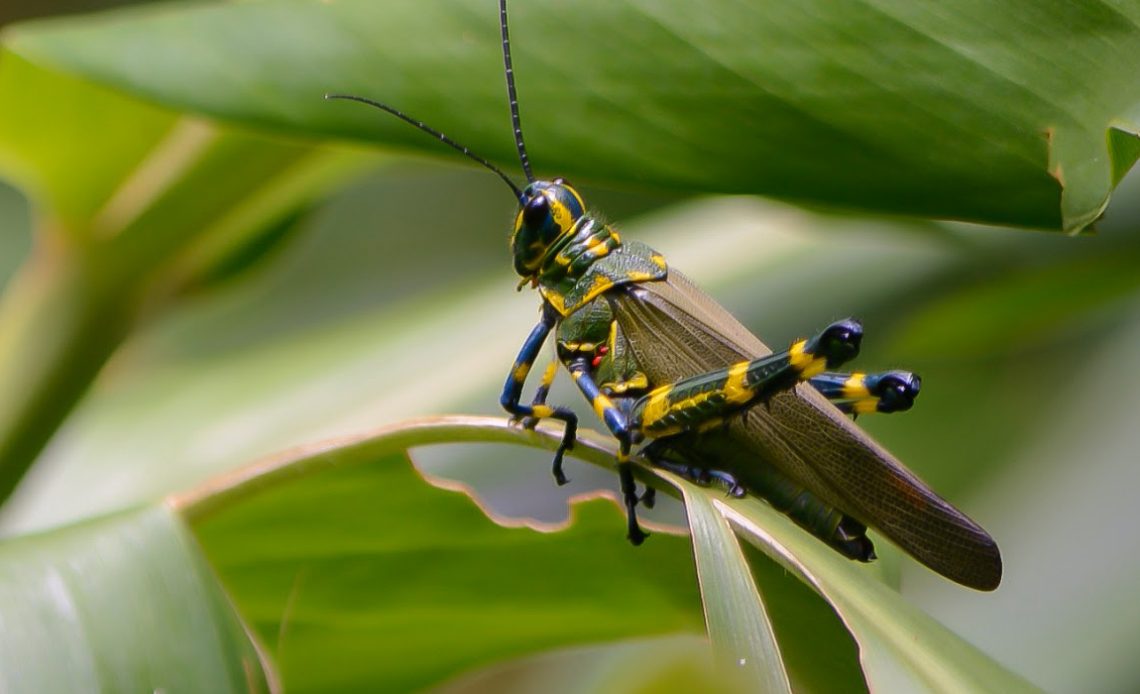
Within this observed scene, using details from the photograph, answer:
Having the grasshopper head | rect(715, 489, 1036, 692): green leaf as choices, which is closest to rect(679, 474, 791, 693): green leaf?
rect(715, 489, 1036, 692): green leaf

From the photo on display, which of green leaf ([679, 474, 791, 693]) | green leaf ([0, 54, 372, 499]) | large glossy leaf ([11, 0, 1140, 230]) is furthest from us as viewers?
green leaf ([0, 54, 372, 499])

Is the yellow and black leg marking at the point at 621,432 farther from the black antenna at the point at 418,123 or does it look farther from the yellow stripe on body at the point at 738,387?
the black antenna at the point at 418,123

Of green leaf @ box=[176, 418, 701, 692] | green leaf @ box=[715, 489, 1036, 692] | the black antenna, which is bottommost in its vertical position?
green leaf @ box=[176, 418, 701, 692]

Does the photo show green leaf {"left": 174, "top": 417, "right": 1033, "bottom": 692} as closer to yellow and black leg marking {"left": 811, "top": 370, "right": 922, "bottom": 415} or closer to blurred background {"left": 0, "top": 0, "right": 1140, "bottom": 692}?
yellow and black leg marking {"left": 811, "top": 370, "right": 922, "bottom": 415}

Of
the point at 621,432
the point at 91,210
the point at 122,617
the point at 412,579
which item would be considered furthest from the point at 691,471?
the point at 91,210

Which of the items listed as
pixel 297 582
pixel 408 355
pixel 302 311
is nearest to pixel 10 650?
pixel 297 582
